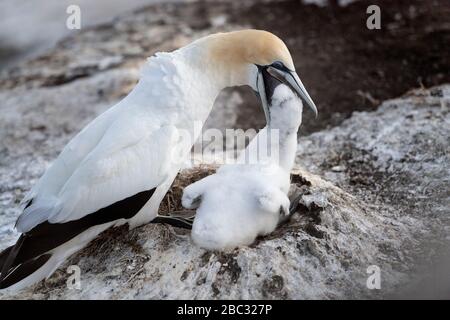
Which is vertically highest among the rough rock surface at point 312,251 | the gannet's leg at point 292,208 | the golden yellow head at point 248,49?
the golden yellow head at point 248,49

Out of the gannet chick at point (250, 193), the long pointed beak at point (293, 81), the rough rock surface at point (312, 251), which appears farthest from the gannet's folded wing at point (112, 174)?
the long pointed beak at point (293, 81)

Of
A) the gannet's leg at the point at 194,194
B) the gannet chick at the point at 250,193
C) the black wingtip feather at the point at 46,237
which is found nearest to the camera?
the black wingtip feather at the point at 46,237

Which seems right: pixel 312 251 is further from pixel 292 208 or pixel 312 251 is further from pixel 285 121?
pixel 285 121

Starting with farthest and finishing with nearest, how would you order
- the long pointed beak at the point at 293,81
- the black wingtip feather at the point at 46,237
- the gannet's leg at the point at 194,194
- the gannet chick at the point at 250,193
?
the long pointed beak at the point at 293,81, the gannet's leg at the point at 194,194, the gannet chick at the point at 250,193, the black wingtip feather at the point at 46,237

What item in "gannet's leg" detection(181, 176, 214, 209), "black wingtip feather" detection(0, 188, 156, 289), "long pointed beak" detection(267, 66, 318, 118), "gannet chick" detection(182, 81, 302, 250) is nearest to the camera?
"black wingtip feather" detection(0, 188, 156, 289)

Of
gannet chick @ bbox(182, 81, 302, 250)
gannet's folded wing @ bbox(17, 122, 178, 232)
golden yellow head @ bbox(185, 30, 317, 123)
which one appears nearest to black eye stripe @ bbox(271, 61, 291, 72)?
golden yellow head @ bbox(185, 30, 317, 123)

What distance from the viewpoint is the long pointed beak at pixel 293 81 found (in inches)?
185

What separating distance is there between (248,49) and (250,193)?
105cm

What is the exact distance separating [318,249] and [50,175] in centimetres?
181

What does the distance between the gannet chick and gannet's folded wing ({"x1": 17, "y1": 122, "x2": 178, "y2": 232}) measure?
13.7 inches

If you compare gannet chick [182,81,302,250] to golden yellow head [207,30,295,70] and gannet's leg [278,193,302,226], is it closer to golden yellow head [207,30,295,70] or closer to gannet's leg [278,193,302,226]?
gannet's leg [278,193,302,226]

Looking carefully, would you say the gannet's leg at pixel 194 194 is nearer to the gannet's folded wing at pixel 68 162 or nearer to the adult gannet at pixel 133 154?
the adult gannet at pixel 133 154

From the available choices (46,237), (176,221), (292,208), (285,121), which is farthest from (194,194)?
(46,237)

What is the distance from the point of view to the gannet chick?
14.1ft
